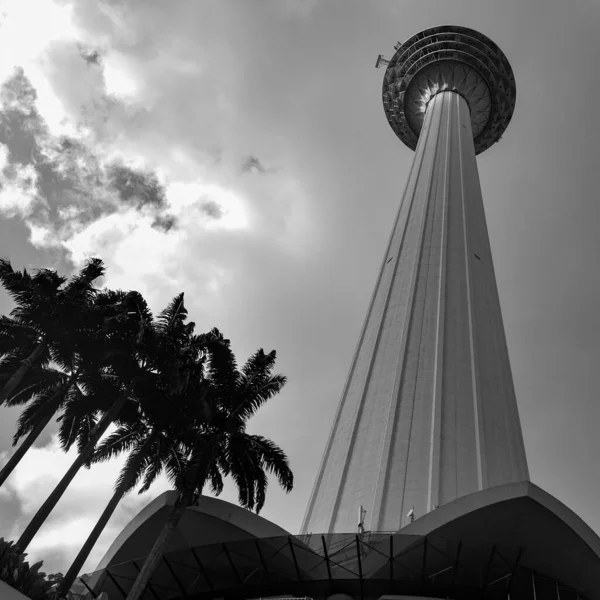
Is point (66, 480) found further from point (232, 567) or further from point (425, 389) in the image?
point (425, 389)

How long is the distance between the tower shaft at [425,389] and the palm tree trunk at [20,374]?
13325mm

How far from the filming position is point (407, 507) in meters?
26.4

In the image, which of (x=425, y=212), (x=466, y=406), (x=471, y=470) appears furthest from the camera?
(x=425, y=212)

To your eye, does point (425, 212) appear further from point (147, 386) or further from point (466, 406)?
point (147, 386)

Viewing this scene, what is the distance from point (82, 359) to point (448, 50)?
5003cm

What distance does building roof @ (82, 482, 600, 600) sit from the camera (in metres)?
20.2

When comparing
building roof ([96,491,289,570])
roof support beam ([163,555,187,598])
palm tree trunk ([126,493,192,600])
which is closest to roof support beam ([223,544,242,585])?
building roof ([96,491,289,570])

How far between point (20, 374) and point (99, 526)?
266 inches

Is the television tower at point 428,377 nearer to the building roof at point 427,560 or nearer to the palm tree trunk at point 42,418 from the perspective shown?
the building roof at point 427,560

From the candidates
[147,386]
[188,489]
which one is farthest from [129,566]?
[147,386]

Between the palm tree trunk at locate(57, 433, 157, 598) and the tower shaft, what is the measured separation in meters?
7.72

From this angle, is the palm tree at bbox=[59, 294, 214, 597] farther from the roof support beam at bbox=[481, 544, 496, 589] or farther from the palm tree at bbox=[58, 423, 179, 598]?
the roof support beam at bbox=[481, 544, 496, 589]

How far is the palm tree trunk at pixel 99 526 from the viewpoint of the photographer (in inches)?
896

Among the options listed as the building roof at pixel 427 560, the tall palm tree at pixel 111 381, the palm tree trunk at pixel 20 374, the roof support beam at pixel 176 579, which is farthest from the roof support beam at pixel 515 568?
the palm tree trunk at pixel 20 374
